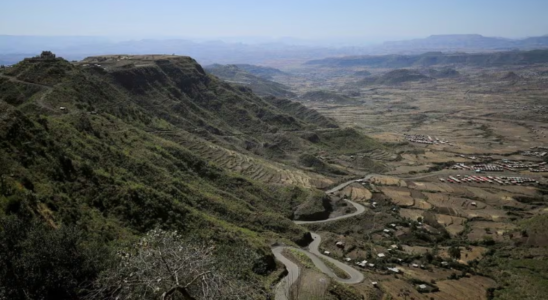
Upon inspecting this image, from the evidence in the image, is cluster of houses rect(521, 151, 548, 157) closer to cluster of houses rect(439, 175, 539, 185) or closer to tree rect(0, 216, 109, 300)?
cluster of houses rect(439, 175, 539, 185)

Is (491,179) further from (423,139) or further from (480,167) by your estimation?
(423,139)

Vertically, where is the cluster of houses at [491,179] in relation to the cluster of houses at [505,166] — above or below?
below

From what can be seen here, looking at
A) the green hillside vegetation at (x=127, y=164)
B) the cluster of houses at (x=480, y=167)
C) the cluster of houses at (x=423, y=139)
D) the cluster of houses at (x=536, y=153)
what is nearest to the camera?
the green hillside vegetation at (x=127, y=164)

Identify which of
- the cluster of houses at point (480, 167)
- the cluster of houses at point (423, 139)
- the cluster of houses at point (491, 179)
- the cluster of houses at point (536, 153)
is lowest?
the cluster of houses at point (491, 179)

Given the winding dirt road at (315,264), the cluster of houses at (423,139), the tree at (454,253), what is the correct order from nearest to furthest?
the winding dirt road at (315,264) → the tree at (454,253) → the cluster of houses at (423,139)

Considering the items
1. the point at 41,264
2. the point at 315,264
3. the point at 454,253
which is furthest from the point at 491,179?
the point at 41,264

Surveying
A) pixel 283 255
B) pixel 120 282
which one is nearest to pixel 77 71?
pixel 283 255

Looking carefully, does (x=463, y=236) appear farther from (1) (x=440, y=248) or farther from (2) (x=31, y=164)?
(2) (x=31, y=164)

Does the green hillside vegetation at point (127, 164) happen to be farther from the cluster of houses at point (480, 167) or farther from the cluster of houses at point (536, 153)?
the cluster of houses at point (536, 153)

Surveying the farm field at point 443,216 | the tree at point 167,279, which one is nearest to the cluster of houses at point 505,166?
the farm field at point 443,216
